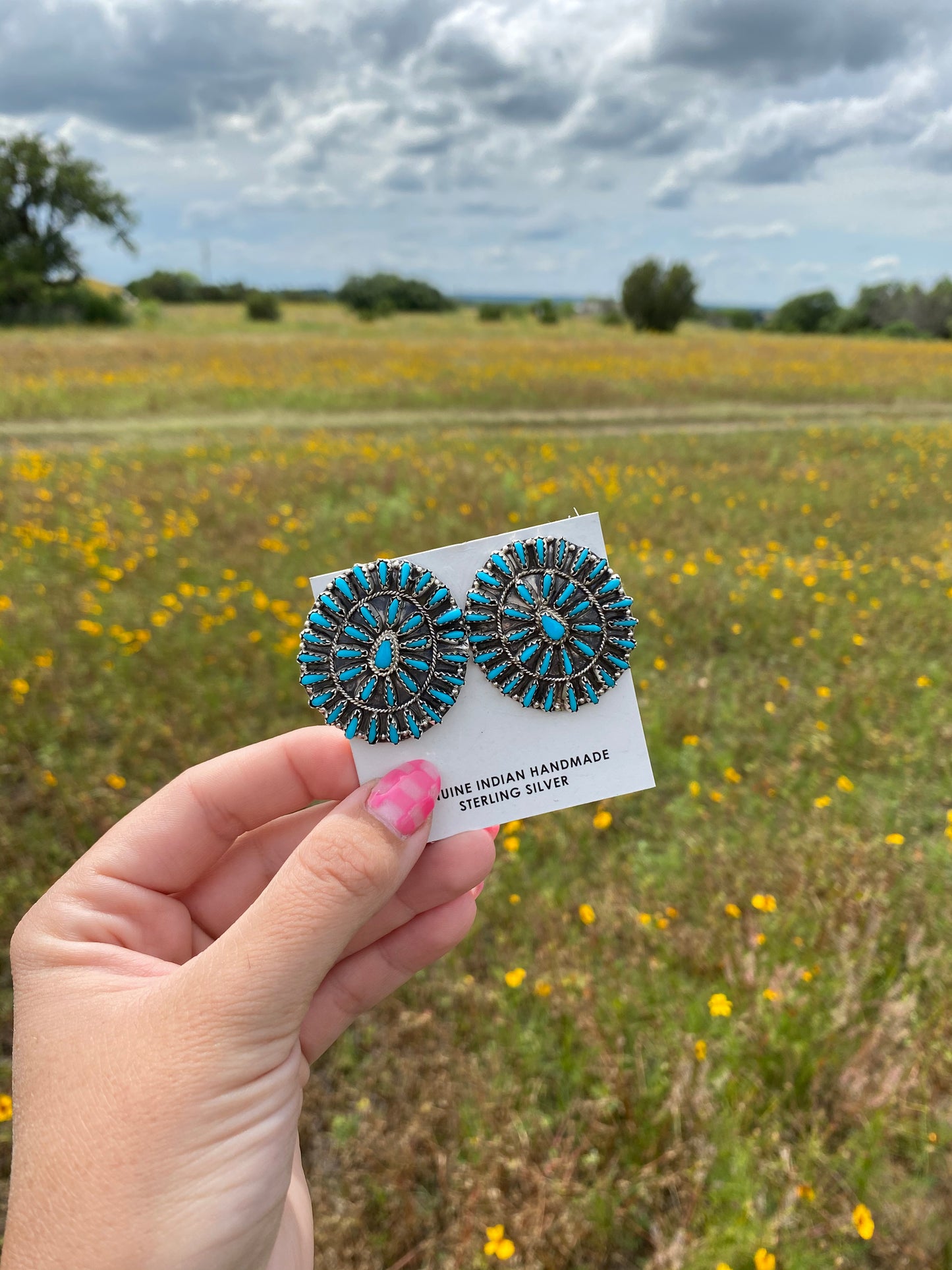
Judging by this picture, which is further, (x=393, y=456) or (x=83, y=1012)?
(x=393, y=456)

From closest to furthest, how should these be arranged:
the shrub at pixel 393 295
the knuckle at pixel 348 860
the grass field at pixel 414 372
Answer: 1. the knuckle at pixel 348 860
2. the grass field at pixel 414 372
3. the shrub at pixel 393 295

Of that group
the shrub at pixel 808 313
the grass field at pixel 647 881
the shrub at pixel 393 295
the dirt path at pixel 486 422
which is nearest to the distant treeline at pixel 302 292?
the shrub at pixel 393 295

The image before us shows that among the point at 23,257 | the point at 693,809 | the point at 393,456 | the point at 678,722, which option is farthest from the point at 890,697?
the point at 23,257

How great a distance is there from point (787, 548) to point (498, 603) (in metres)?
5.59

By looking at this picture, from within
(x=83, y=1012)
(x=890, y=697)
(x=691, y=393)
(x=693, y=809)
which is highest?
(x=691, y=393)

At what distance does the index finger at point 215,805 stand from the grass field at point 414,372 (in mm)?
13770

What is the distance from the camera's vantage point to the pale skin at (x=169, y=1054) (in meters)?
1.17

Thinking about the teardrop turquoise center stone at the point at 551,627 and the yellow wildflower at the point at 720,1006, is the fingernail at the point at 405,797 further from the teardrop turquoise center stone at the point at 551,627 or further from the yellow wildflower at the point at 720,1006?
the yellow wildflower at the point at 720,1006

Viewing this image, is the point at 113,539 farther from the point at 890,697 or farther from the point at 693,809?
the point at 890,697

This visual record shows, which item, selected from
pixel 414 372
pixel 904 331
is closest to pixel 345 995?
pixel 414 372

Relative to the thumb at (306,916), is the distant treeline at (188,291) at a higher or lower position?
higher

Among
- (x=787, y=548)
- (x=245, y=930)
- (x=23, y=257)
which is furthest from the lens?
(x=23, y=257)

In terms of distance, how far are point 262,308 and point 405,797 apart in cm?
4086

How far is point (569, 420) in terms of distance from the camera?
46.1ft
